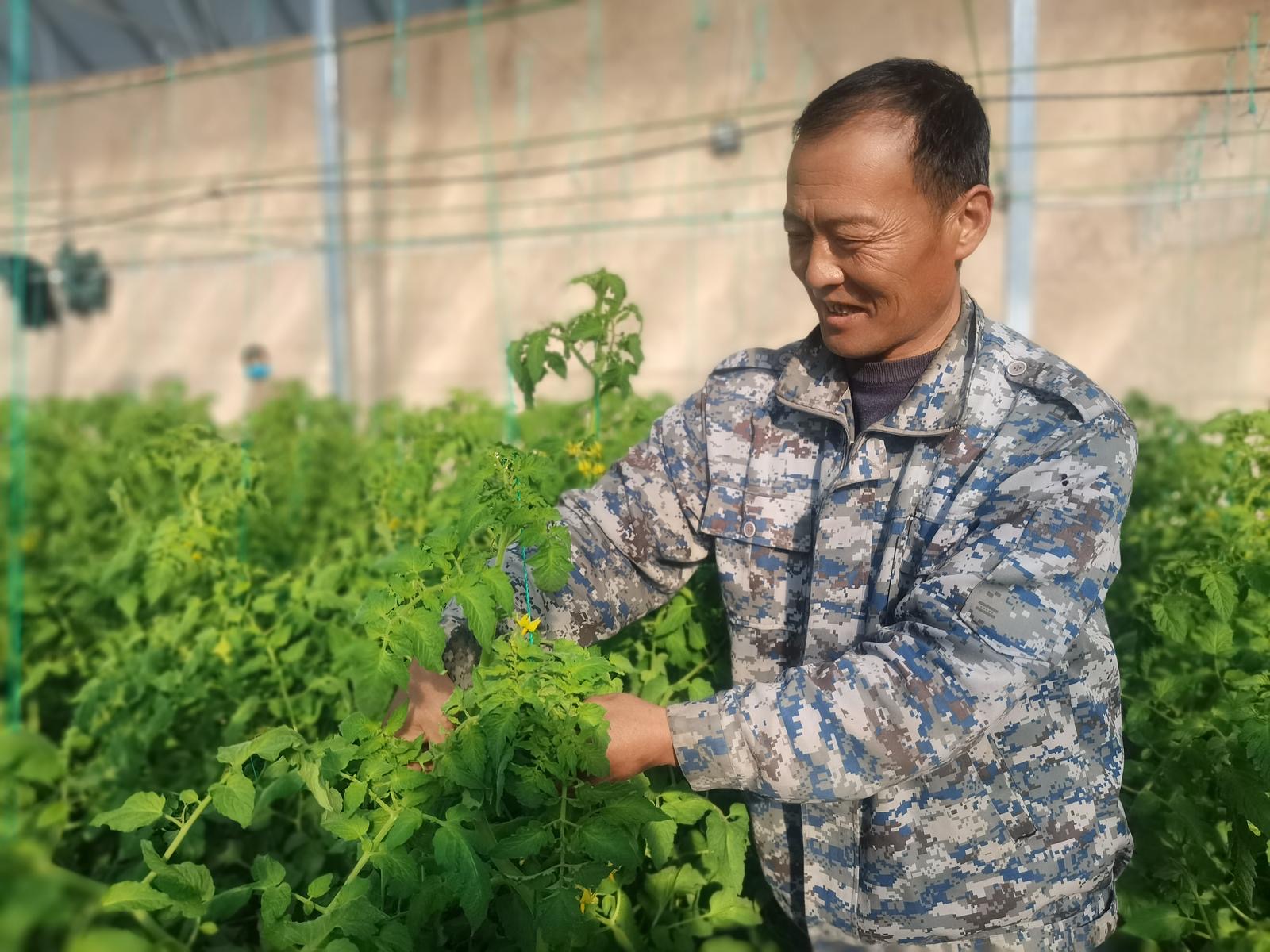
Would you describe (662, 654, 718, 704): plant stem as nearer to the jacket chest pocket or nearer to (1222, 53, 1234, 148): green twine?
the jacket chest pocket

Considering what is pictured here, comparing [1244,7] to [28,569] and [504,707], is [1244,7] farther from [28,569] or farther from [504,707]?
[28,569]

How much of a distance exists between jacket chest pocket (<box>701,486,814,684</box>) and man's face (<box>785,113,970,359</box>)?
251 mm

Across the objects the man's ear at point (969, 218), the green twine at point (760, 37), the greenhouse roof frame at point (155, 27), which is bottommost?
the man's ear at point (969, 218)

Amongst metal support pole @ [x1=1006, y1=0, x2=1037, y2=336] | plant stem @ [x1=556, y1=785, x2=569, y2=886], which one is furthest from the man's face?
metal support pole @ [x1=1006, y1=0, x2=1037, y2=336]

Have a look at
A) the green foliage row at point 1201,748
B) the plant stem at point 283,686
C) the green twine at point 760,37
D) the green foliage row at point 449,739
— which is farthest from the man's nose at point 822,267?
the green twine at point 760,37

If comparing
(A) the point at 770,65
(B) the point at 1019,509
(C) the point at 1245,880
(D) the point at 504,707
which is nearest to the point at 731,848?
(D) the point at 504,707

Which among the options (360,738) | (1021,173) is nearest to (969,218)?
(360,738)

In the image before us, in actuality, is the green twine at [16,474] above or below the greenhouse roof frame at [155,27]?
below

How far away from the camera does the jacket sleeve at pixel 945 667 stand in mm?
1166

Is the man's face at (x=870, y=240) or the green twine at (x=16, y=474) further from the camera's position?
the green twine at (x=16, y=474)

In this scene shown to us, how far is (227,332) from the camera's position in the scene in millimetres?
11953

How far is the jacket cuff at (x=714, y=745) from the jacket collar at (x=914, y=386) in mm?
448

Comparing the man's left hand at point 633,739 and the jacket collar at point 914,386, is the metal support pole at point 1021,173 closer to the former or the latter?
the jacket collar at point 914,386

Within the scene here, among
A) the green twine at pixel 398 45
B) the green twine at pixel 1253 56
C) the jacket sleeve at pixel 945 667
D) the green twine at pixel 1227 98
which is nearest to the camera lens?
the jacket sleeve at pixel 945 667
